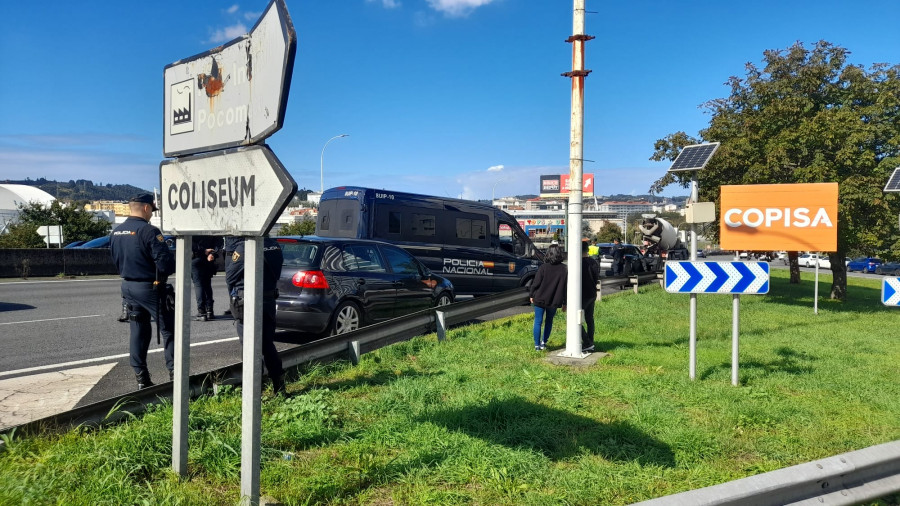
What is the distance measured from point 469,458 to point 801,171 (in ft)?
57.8

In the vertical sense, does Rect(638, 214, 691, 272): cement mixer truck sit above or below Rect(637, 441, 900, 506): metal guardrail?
above

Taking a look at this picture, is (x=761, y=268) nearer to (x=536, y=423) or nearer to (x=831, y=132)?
(x=536, y=423)

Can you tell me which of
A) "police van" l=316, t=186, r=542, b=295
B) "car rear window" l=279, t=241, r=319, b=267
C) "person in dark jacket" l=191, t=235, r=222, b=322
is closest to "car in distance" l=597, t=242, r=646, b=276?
"police van" l=316, t=186, r=542, b=295

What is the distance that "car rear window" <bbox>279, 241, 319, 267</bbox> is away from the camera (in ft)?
28.8

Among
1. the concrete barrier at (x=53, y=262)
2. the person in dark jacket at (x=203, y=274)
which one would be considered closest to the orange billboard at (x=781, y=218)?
the person in dark jacket at (x=203, y=274)

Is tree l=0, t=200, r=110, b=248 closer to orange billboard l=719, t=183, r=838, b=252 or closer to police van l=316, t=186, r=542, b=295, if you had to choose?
police van l=316, t=186, r=542, b=295

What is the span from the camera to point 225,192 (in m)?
3.33

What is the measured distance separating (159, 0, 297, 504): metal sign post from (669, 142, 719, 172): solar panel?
7982mm

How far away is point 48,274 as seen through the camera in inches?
903

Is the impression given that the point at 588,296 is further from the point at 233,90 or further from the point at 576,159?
the point at 233,90

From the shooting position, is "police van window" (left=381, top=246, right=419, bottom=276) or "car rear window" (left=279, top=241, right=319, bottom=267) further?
"police van window" (left=381, top=246, right=419, bottom=276)

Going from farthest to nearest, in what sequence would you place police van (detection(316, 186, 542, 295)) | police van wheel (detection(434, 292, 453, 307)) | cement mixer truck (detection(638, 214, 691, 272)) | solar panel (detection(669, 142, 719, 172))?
cement mixer truck (detection(638, 214, 691, 272)), police van (detection(316, 186, 542, 295)), police van wheel (detection(434, 292, 453, 307)), solar panel (detection(669, 142, 719, 172))

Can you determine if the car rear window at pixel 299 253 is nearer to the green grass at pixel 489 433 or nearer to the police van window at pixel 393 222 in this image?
the green grass at pixel 489 433

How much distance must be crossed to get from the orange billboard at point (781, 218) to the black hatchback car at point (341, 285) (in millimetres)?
7022
